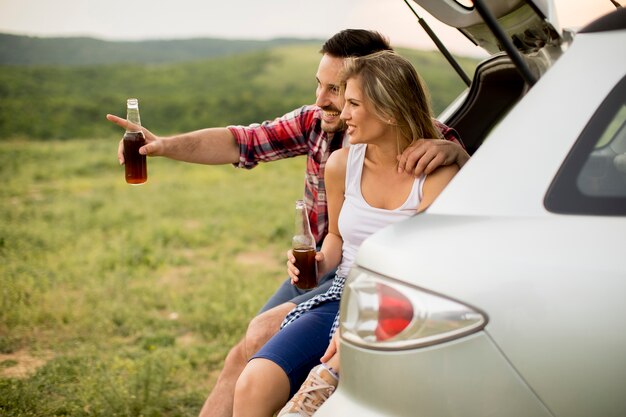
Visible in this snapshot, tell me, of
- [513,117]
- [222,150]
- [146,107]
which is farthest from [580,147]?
[146,107]

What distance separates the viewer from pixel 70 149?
22.0 metres

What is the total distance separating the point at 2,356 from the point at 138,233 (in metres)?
4.82

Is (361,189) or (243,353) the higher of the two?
(361,189)

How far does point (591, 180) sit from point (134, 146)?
212 centimetres

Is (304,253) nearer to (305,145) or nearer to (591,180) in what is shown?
(305,145)

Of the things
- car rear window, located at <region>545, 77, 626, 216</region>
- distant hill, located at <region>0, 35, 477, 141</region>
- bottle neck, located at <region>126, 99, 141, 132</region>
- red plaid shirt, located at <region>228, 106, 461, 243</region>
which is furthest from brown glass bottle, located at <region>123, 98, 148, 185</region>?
distant hill, located at <region>0, 35, 477, 141</region>

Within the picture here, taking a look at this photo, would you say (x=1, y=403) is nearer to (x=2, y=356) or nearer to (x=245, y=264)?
(x=2, y=356)

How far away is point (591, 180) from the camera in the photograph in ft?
5.71

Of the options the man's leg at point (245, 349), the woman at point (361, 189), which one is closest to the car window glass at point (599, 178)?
the woman at point (361, 189)

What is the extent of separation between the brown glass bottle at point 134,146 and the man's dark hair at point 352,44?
2.96 feet

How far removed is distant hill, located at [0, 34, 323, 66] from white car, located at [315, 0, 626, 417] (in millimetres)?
37680

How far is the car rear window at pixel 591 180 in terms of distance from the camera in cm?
170

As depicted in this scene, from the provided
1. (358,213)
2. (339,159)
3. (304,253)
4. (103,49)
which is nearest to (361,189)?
(358,213)

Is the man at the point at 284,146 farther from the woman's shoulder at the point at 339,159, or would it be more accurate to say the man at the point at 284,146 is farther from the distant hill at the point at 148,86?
the distant hill at the point at 148,86
